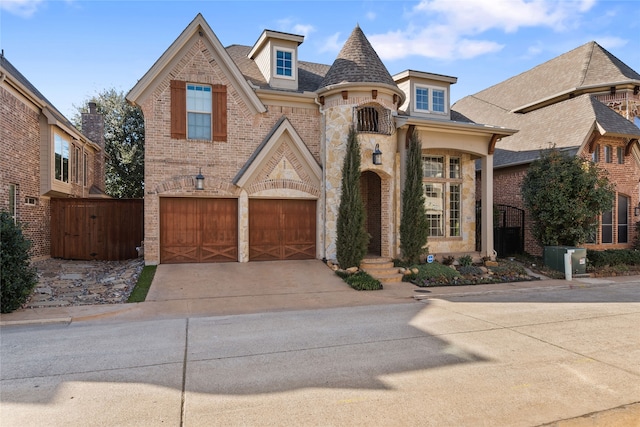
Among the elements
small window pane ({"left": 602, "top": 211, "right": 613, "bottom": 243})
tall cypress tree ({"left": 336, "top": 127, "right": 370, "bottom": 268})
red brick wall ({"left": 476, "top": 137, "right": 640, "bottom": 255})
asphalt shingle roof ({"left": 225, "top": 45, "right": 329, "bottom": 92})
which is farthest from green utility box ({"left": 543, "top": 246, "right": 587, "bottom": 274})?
asphalt shingle roof ({"left": 225, "top": 45, "right": 329, "bottom": 92})

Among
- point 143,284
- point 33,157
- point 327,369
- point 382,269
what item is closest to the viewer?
point 327,369

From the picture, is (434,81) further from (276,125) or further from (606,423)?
(606,423)

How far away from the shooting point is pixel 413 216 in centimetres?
1417

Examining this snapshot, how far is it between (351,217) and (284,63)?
22.3ft

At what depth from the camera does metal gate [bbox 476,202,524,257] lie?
17.0m

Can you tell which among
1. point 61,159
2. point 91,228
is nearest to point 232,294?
point 91,228

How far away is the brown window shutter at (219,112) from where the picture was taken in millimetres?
13672

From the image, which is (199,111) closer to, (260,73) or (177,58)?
(177,58)

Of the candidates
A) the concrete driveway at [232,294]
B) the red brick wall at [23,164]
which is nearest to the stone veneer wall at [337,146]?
the concrete driveway at [232,294]

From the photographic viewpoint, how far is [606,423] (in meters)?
3.92

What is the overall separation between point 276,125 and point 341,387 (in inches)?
436

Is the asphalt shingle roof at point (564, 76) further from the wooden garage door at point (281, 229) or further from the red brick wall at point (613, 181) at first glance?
the wooden garage door at point (281, 229)

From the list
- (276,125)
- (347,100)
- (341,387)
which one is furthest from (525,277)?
(341,387)

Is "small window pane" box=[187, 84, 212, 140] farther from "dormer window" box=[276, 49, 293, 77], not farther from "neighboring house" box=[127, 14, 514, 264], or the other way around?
"dormer window" box=[276, 49, 293, 77]
